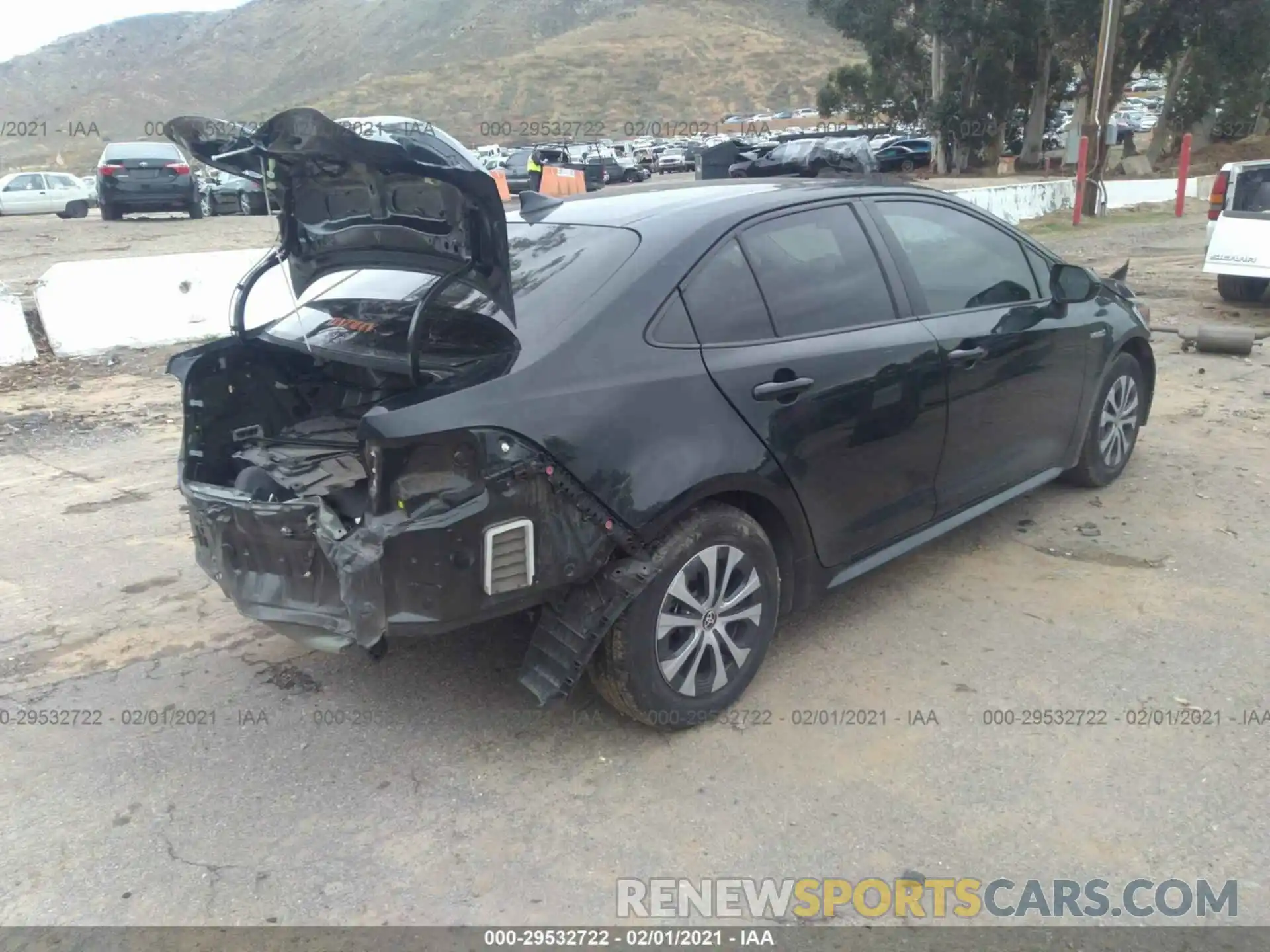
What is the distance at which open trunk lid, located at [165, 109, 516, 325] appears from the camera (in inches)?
111

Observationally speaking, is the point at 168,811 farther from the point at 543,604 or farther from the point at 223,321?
the point at 223,321

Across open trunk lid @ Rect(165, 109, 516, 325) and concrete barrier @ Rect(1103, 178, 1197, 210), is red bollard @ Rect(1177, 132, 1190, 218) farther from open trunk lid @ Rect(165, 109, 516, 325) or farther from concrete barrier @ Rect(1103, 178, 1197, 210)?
open trunk lid @ Rect(165, 109, 516, 325)

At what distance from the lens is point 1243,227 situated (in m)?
9.41

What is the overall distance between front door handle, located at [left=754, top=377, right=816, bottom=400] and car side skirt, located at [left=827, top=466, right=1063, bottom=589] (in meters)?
0.77

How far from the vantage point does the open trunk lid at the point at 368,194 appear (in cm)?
281

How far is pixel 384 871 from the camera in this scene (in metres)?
2.73

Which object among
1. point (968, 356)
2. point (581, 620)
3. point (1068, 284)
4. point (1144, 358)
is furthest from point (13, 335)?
point (1144, 358)

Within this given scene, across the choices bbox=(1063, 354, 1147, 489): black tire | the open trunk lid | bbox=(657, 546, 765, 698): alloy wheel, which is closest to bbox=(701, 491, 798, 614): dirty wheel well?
bbox=(657, 546, 765, 698): alloy wheel

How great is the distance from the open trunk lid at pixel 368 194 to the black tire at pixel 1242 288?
32.5ft

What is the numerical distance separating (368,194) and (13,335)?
266 inches

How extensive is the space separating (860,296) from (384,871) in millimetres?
2541

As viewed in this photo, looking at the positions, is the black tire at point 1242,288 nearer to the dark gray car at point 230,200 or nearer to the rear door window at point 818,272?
the rear door window at point 818,272

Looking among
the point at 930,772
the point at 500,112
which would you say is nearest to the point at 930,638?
the point at 930,772

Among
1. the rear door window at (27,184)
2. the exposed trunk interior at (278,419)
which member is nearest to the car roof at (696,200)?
the exposed trunk interior at (278,419)
